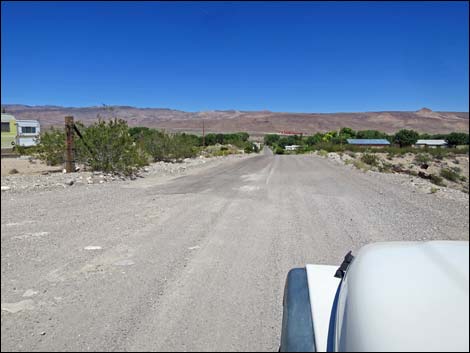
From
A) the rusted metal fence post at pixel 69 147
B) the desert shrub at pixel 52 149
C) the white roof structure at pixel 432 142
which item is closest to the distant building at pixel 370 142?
the white roof structure at pixel 432 142

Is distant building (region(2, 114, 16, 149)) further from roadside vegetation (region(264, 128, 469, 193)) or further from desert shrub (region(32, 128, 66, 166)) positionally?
roadside vegetation (region(264, 128, 469, 193))

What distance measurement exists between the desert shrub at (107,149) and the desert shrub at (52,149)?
731 millimetres

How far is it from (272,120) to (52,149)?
17.7 m

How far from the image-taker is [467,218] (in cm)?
674

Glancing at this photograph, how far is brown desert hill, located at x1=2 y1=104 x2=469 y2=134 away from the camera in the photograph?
45.6ft

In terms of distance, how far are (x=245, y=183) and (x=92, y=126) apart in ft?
18.1

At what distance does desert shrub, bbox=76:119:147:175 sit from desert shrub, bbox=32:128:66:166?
2.40 feet

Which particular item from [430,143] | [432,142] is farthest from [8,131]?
[432,142]

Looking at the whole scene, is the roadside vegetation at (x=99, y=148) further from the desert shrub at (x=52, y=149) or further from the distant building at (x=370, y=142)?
the distant building at (x=370, y=142)

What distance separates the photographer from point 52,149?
1184cm

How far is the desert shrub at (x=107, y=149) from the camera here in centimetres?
1131

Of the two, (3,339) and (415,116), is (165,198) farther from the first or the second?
(415,116)

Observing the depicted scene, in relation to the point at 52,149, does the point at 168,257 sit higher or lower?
lower

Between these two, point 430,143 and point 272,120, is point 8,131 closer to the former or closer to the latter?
point 272,120
